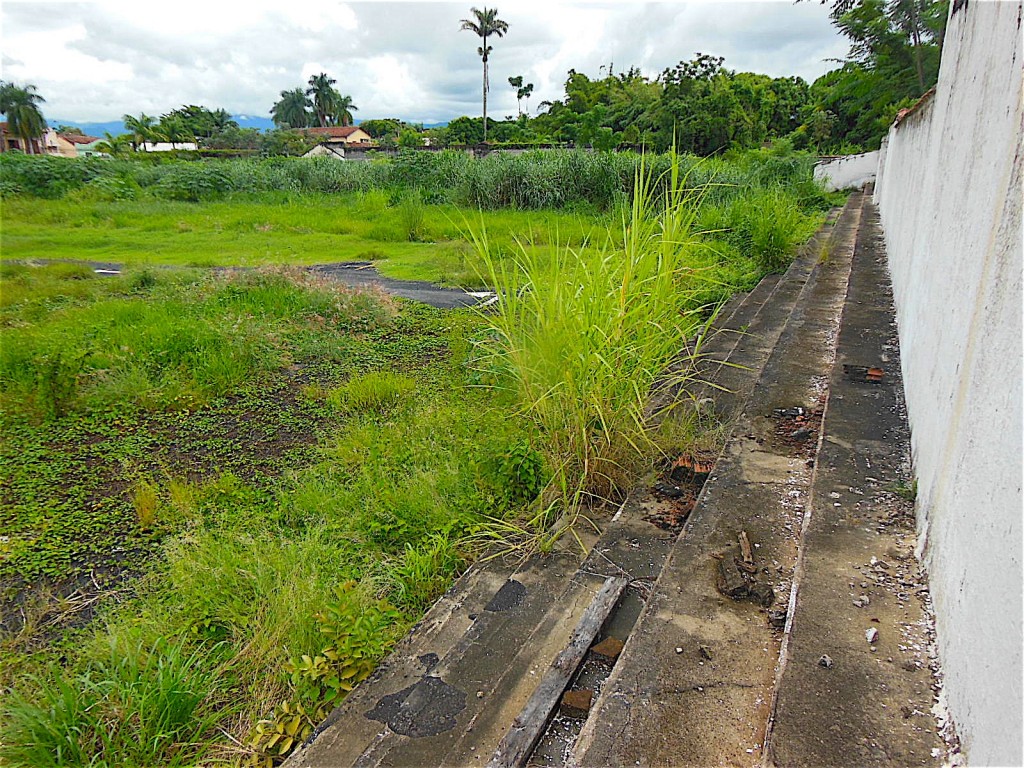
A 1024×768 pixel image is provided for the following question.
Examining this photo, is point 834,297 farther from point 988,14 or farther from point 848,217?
point 848,217

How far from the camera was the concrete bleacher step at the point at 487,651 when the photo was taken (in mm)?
1573

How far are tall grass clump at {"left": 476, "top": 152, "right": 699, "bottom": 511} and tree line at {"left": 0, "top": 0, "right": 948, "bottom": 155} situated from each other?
161 inches

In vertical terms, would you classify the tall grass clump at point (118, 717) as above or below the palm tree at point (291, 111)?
below

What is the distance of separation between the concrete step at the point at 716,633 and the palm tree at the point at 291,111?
7858 centimetres

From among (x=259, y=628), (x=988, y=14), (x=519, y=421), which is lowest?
(x=259, y=628)

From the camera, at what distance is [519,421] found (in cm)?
306

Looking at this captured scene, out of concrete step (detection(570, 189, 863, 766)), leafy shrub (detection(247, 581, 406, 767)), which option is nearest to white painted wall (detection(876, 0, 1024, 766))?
concrete step (detection(570, 189, 863, 766))

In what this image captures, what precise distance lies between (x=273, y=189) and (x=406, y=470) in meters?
17.3

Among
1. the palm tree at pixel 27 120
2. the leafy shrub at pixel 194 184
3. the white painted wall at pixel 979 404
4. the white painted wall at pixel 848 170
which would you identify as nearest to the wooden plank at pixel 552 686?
the white painted wall at pixel 979 404

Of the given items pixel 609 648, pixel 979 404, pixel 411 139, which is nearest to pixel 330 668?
pixel 609 648

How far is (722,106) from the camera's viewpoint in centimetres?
2202

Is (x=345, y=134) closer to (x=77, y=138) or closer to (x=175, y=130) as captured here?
(x=175, y=130)

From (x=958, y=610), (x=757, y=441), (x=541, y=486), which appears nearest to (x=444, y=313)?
(x=541, y=486)

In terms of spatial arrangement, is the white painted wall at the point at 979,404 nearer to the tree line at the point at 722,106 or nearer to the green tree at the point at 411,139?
the tree line at the point at 722,106
